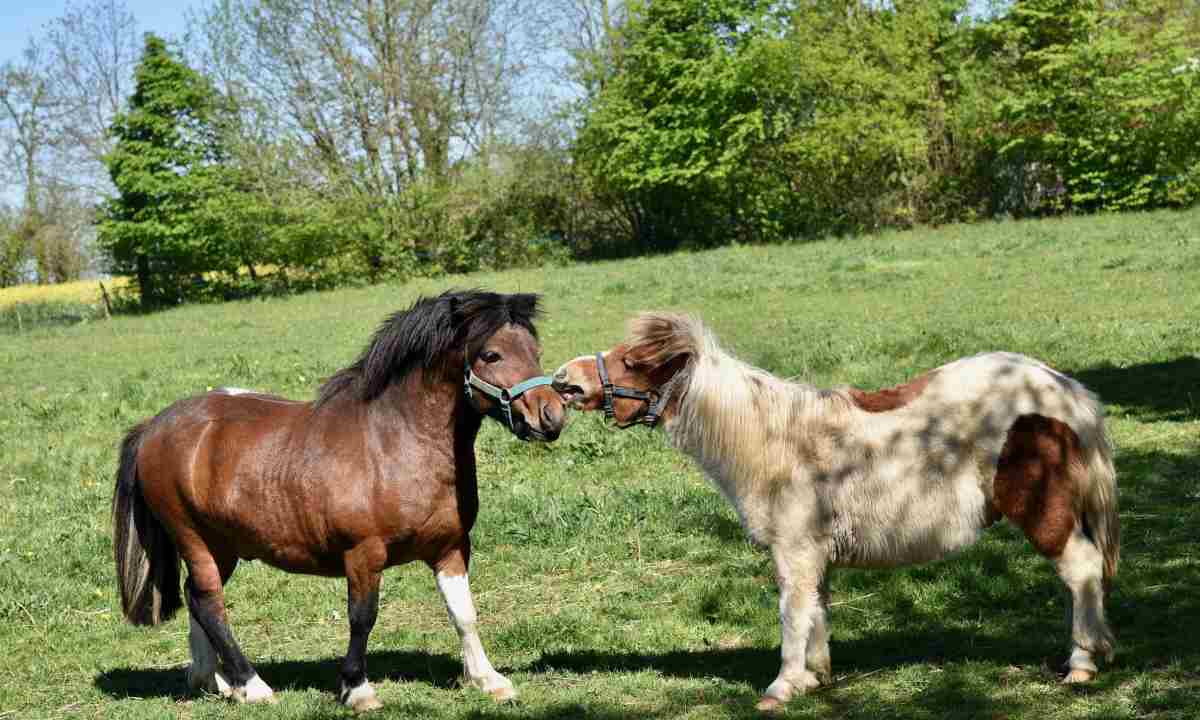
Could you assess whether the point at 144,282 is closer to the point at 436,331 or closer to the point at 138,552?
the point at 138,552

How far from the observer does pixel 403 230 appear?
1781 inches

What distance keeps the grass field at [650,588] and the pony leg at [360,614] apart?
0.12 metres

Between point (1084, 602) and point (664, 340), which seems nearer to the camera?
point (1084, 602)

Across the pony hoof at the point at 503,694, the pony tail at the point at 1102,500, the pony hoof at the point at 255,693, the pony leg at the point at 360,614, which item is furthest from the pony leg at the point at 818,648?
the pony hoof at the point at 255,693

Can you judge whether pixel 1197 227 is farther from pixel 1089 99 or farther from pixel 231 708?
pixel 231 708

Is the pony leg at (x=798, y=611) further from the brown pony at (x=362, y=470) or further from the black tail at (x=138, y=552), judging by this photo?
the black tail at (x=138, y=552)

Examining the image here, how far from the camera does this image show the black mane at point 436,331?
6.12m

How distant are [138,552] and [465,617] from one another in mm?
2163

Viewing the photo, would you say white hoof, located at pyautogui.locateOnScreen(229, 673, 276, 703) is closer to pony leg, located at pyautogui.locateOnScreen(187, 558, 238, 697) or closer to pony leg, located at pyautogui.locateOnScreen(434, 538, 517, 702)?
pony leg, located at pyautogui.locateOnScreen(187, 558, 238, 697)

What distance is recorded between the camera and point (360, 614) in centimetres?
604

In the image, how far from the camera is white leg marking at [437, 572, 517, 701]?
6199 millimetres

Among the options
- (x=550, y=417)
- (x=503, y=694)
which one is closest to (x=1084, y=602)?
(x=550, y=417)

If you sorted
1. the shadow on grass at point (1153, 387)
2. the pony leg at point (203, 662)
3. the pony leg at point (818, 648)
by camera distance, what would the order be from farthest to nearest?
the shadow on grass at point (1153, 387)
the pony leg at point (203, 662)
the pony leg at point (818, 648)

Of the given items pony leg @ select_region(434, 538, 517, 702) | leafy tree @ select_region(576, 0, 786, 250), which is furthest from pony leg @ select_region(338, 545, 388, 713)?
leafy tree @ select_region(576, 0, 786, 250)
